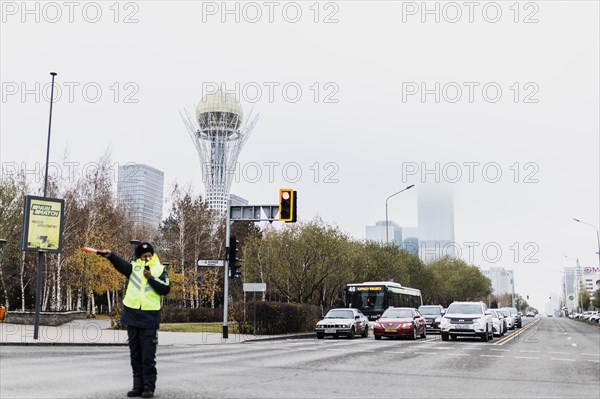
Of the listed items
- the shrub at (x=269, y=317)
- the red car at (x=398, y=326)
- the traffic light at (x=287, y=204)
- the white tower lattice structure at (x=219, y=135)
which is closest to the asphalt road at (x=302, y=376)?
the traffic light at (x=287, y=204)

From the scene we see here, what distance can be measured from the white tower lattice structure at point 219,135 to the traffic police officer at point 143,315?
9320 centimetres

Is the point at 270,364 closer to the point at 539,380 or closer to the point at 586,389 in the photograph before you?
the point at 539,380

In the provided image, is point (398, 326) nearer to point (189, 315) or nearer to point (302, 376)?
point (302, 376)

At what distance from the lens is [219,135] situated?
10575cm

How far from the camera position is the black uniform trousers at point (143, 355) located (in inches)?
312

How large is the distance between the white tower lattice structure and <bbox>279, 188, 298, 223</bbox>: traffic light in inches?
3068

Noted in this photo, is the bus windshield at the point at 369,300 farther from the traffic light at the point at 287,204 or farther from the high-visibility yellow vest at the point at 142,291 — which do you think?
the high-visibility yellow vest at the point at 142,291

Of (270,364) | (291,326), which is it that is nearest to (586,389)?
(270,364)

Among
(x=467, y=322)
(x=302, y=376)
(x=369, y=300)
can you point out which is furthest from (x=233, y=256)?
(x=369, y=300)

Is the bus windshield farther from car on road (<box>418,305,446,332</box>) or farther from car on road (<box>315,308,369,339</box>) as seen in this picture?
car on road (<box>315,308,369,339</box>)

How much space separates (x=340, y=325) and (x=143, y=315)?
21434 mm

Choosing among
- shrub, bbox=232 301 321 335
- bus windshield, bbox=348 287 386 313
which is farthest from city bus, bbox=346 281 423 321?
shrub, bbox=232 301 321 335

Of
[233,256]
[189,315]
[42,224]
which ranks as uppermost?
[42,224]

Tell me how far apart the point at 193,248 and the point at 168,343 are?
3547cm
